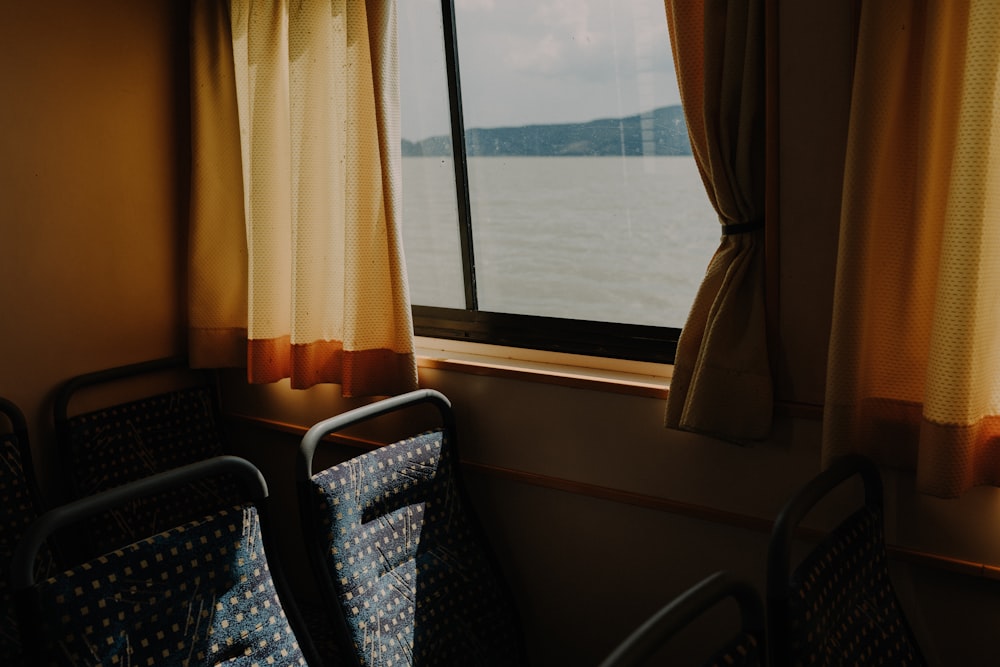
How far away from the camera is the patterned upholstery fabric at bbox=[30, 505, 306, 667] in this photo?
1.24 m

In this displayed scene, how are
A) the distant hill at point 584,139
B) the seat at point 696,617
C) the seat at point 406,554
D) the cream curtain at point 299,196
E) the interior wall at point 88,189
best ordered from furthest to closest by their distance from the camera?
1. the interior wall at point 88,189
2. the cream curtain at point 299,196
3. the distant hill at point 584,139
4. the seat at point 406,554
5. the seat at point 696,617

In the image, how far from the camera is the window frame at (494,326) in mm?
1928

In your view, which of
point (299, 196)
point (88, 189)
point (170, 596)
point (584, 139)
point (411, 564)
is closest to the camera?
point (170, 596)

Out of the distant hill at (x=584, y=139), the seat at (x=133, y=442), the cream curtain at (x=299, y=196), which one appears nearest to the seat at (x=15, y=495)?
the seat at (x=133, y=442)

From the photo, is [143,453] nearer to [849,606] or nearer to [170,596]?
[170,596]

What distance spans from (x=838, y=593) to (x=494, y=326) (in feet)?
3.80

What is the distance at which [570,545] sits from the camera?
6.46ft

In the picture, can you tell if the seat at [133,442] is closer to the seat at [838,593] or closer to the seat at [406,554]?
the seat at [406,554]

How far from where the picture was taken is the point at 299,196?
2.14 m

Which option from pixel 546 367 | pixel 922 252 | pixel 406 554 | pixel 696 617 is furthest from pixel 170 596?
pixel 922 252

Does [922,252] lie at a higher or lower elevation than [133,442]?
higher

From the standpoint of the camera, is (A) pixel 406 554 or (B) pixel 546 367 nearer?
(A) pixel 406 554

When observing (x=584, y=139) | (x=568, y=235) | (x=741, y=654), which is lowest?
(x=741, y=654)

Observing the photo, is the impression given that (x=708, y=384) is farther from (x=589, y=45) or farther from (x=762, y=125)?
(x=589, y=45)
